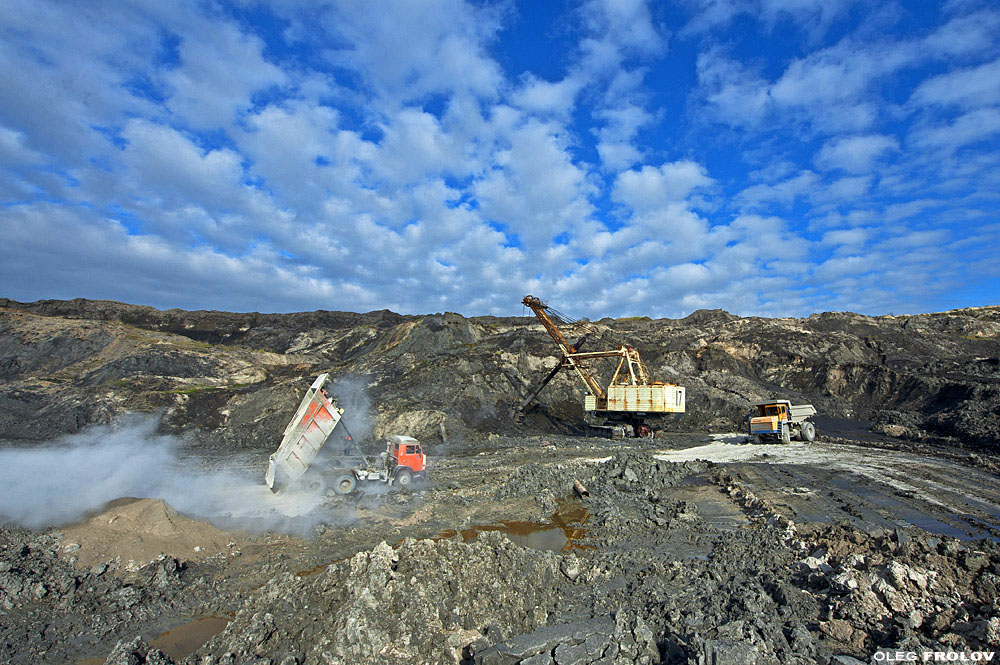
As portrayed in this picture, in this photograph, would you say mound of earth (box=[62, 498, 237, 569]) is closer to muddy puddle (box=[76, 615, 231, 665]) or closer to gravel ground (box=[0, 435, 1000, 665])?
gravel ground (box=[0, 435, 1000, 665])

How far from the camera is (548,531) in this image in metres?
12.0

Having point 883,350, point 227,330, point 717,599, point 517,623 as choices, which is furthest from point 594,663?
point 227,330

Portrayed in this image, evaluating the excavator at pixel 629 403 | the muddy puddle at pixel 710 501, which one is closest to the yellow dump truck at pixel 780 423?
the excavator at pixel 629 403

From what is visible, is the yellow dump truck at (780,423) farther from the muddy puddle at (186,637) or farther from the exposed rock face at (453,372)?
the muddy puddle at (186,637)

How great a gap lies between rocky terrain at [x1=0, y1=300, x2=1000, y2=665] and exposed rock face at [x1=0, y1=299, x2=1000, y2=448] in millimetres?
285

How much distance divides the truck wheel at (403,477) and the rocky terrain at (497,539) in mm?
338

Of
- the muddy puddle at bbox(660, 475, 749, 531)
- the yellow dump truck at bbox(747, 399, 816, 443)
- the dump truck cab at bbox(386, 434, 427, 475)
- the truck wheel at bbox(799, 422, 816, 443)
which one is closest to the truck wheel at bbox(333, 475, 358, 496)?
the dump truck cab at bbox(386, 434, 427, 475)

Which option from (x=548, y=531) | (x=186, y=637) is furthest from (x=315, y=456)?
(x=548, y=531)

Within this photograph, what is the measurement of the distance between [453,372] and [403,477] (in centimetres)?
1722

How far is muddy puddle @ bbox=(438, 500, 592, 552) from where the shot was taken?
10961 millimetres

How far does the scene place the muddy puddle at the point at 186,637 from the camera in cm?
658

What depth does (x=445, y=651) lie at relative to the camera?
590 centimetres

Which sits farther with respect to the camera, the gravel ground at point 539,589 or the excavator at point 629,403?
the excavator at point 629,403

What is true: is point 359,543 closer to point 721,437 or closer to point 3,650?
point 3,650
